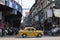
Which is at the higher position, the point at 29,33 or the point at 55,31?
the point at 55,31

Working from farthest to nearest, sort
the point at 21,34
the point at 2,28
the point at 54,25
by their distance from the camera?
1. the point at 54,25
2. the point at 2,28
3. the point at 21,34

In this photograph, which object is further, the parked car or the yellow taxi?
the parked car

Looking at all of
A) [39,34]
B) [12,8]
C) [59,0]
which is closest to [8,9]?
[12,8]

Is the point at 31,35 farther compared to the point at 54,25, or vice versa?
the point at 54,25

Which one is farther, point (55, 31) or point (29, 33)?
point (55, 31)

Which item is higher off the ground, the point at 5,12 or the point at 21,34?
the point at 5,12

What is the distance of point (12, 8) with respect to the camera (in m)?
52.9

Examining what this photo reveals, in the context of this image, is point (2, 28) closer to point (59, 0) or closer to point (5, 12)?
point (5, 12)

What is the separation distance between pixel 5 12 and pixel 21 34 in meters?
12.3

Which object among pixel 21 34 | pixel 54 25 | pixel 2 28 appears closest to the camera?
pixel 21 34

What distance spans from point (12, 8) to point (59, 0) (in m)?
9.93

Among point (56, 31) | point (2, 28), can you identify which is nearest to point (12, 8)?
point (2, 28)

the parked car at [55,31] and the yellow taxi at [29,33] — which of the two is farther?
the parked car at [55,31]

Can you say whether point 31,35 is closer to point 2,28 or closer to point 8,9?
point 2,28
